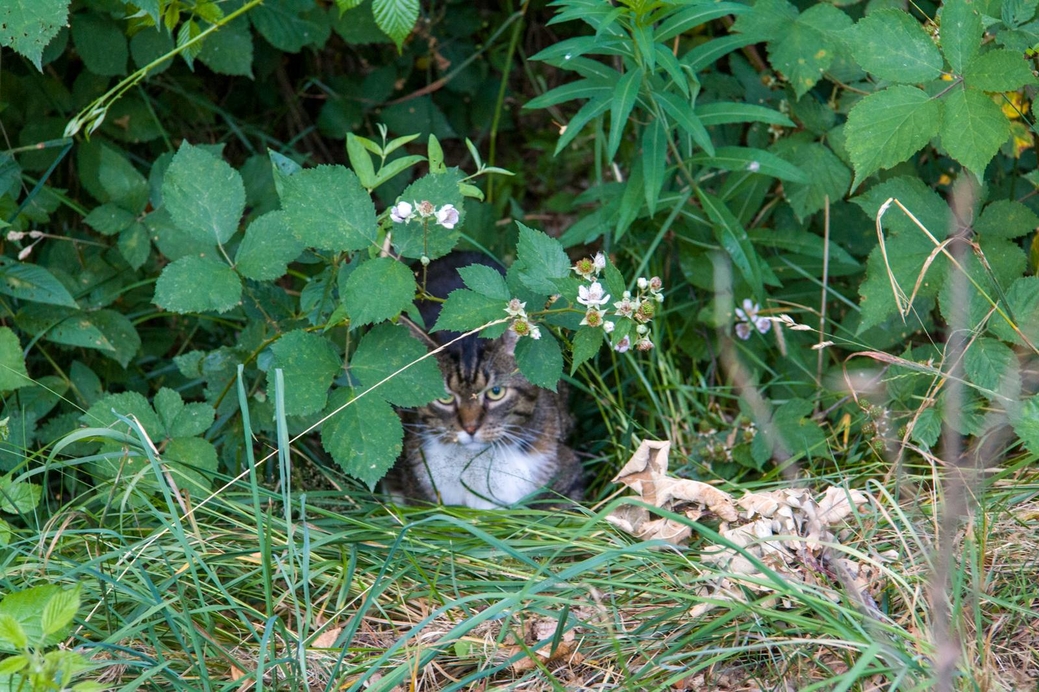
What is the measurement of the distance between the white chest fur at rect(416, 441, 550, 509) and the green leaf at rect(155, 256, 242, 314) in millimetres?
947

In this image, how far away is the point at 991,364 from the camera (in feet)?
8.48

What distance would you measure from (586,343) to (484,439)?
87cm

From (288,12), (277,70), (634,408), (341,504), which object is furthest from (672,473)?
(277,70)

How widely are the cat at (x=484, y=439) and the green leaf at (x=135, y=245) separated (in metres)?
0.92

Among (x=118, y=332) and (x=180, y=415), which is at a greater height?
(x=118, y=332)

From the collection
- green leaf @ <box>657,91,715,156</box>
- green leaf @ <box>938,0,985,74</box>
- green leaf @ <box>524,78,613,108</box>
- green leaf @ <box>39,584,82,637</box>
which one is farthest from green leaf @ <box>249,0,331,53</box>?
green leaf @ <box>39,584,82,637</box>

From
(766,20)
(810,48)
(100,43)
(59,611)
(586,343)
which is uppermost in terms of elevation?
Result: (100,43)

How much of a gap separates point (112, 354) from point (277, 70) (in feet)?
4.83

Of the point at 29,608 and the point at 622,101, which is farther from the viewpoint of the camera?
the point at 622,101

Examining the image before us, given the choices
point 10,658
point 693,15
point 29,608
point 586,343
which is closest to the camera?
point 10,658

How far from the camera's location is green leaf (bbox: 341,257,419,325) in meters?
2.25

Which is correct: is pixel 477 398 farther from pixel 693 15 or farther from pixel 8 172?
pixel 8 172

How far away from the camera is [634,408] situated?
132 inches

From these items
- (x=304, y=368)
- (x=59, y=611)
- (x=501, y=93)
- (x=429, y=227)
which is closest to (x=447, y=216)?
(x=429, y=227)
